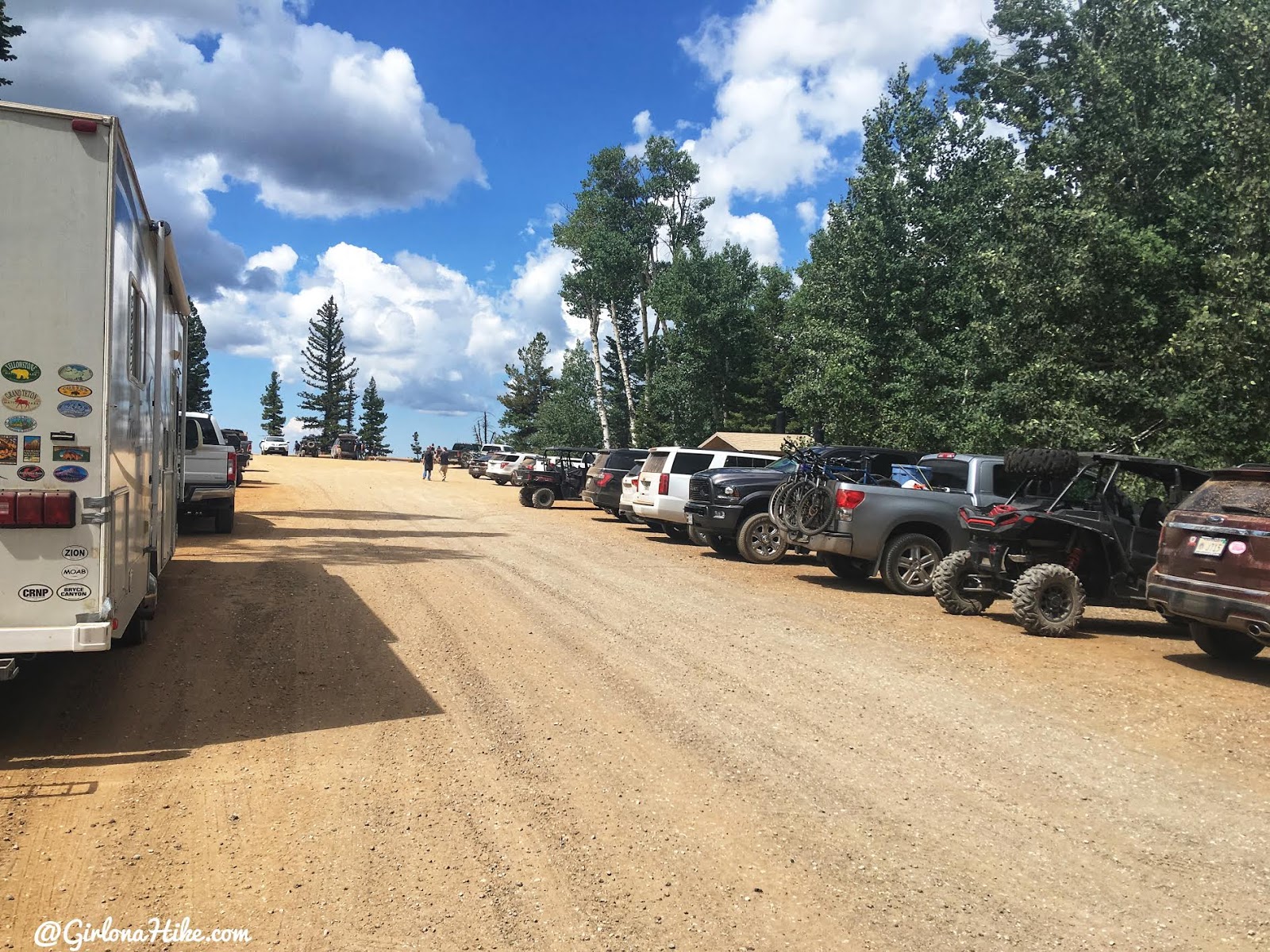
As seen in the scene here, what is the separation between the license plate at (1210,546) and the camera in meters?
7.93

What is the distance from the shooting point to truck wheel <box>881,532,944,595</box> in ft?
40.0

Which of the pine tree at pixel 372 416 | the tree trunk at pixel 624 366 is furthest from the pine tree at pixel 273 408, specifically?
the tree trunk at pixel 624 366

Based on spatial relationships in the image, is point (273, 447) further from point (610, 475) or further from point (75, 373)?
point (75, 373)

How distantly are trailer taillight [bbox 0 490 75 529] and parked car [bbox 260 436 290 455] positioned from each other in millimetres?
79782

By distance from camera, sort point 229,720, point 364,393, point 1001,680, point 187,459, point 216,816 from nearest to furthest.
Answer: point 216,816 < point 229,720 < point 1001,680 < point 187,459 < point 364,393

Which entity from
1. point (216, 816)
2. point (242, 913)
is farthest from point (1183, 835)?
point (216, 816)

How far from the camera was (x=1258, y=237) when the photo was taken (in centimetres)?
1653

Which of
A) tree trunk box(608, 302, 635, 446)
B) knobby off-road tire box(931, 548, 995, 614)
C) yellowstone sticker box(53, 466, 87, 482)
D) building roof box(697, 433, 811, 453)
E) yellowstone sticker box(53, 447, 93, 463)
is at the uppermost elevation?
tree trunk box(608, 302, 635, 446)

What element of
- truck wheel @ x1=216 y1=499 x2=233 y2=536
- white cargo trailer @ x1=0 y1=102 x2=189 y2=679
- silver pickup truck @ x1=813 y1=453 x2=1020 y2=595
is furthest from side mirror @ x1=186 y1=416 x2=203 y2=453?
white cargo trailer @ x1=0 y1=102 x2=189 y2=679

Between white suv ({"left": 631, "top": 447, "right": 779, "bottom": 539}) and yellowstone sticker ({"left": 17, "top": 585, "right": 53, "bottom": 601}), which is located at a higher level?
white suv ({"left": 631, "top": 447, "right": 779, "bottom": 539})

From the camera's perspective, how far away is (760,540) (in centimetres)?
1546

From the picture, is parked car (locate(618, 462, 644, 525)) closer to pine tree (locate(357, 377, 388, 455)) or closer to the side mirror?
the side mirror

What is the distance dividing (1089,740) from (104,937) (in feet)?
19.0

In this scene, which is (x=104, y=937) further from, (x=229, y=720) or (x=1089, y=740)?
(x=1089, y=740)
